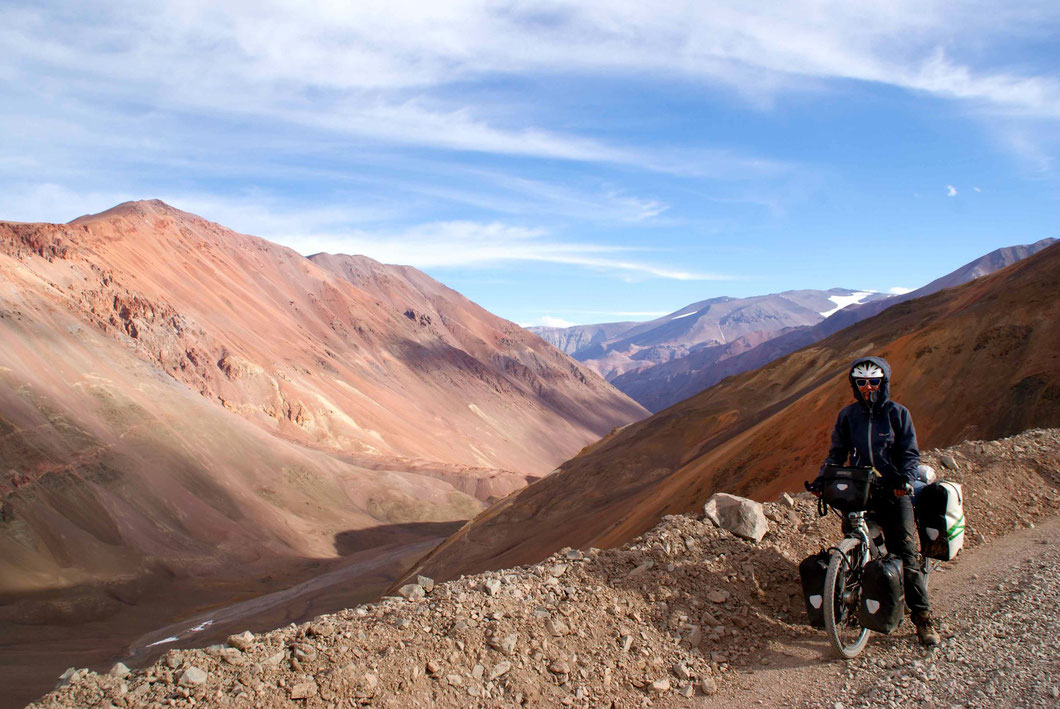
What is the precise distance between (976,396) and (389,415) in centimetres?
9674

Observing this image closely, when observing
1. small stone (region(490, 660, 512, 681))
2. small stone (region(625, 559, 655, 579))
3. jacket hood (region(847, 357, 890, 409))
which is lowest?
small stone (region(490, 660, 512, 681))

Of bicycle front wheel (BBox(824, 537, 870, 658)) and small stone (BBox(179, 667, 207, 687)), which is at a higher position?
small stone (BBox(179, 667, 207, 687))

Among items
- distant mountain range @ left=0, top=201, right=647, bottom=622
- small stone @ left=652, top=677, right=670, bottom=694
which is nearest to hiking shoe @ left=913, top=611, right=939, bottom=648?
small stone @ left=652, top=677, right=670, bottom=694

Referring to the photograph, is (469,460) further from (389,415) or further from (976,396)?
(976,396)

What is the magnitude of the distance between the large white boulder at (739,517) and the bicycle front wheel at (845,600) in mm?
1633

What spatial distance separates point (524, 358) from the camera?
615 ft

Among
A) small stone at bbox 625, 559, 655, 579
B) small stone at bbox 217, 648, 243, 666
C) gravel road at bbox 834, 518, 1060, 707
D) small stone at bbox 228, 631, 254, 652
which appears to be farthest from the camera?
small stone at bbox 625, 559, 655, 579

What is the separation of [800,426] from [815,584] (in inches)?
749

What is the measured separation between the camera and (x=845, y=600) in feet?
20.1

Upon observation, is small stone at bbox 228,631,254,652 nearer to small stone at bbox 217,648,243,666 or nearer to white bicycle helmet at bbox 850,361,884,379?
small stone at bbox 217,648,243,666

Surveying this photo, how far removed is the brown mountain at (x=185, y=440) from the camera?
47750 millimetres

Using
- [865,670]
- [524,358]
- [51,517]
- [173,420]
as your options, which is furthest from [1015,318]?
[524,358]

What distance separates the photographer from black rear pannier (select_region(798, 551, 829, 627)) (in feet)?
20.1

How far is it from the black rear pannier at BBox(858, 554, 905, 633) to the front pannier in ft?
2.56
